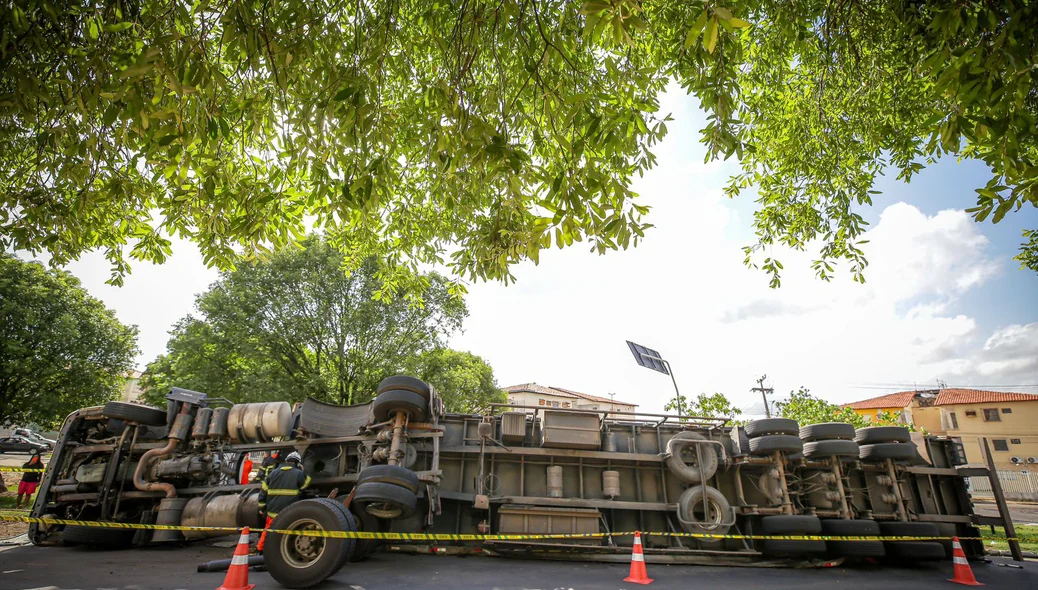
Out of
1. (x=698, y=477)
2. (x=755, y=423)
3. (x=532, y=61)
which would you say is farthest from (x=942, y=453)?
(x=532, y=61)

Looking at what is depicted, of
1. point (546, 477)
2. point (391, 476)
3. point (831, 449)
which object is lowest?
point (391, 476)

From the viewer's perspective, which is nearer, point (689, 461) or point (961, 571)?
point (961, 571)

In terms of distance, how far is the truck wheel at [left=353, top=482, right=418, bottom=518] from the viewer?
575 cm

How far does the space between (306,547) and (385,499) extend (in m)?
0.97

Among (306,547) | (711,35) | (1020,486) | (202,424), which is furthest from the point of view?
(1020,486)

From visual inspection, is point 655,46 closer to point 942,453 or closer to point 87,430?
point 942,453

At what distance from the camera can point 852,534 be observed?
283 inches

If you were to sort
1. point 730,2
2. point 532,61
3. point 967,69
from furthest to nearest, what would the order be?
point 730,2 < point 532,61 < point 967,69

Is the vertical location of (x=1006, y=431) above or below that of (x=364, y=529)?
above

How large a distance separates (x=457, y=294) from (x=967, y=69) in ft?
18.0

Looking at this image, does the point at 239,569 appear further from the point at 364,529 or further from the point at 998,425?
the point at 998,425

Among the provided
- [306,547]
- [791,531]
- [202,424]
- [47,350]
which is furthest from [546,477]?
[47,350]

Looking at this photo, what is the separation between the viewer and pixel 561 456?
7957 millimetres

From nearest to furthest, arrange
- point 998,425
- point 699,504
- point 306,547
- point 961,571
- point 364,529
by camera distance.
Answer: point 306,547 < point 364,529 < point 961,571 < point 699,504 < point 998,425
